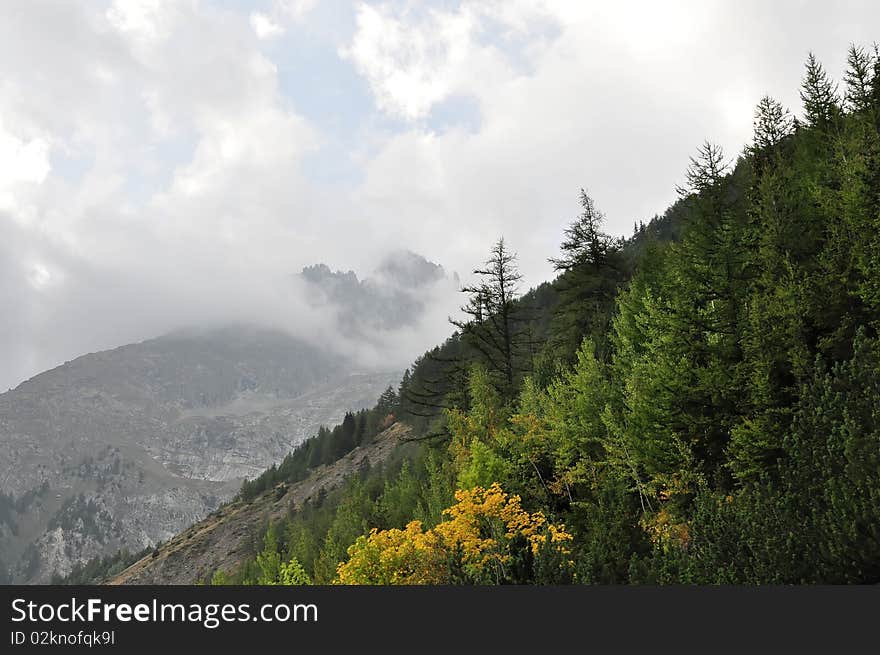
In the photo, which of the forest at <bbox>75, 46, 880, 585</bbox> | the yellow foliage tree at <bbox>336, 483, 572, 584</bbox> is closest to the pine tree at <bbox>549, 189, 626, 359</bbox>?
the forest at <bbox>75, 46, 880, 585</bbox>

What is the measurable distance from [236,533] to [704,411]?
126m

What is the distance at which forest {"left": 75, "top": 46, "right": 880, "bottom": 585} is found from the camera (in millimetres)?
15594

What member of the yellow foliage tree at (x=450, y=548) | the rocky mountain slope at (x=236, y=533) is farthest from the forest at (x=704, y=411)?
the rocky mountain slope at (x=236, y=533)

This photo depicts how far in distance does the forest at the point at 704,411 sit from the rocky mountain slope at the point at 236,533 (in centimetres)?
7998

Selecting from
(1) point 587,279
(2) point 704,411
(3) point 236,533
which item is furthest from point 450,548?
(3) point 236,533

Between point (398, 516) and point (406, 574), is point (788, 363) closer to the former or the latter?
point (406, 574)

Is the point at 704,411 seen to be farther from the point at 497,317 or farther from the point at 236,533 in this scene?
the point at 236,533

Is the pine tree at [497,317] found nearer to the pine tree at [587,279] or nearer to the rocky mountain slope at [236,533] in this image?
the pine tree at [587,279]

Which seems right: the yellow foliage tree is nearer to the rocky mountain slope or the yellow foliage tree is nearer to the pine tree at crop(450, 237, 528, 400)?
the pine tree at crop(450, 237, 528, 400)

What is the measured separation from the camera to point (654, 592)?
363 inches

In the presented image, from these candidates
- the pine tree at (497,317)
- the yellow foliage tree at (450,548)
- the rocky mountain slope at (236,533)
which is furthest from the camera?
the rocky mountain slope at (236,533)

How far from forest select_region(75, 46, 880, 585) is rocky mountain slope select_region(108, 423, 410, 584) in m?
80.0

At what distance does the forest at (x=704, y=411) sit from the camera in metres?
15.6

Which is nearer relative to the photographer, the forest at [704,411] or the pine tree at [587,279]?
the forest at [704,411]
